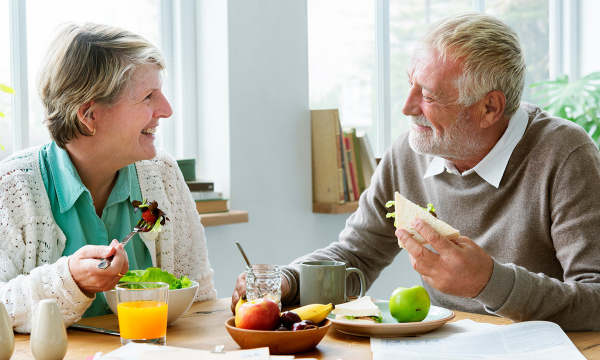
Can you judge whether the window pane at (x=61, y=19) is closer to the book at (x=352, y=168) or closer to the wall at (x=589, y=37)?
the book at (x=352, y=168)

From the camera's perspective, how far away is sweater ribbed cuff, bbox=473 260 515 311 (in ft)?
4.00

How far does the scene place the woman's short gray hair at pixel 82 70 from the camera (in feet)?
4.88

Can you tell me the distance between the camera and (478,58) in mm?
1575

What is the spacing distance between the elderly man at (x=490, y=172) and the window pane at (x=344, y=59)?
1.39 metres

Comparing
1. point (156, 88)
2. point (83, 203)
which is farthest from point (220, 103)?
point (83, 203)

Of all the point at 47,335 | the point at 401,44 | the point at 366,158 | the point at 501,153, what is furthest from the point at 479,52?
the point at 401,44

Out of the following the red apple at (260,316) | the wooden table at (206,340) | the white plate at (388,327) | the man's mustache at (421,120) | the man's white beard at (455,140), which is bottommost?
the wooden table at (206,340)

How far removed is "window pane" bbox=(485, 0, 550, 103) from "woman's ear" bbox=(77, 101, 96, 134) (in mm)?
3183

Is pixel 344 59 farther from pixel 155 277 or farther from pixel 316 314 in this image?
pixel 316 314

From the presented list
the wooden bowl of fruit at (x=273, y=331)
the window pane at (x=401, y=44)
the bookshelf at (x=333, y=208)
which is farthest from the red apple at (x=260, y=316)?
the window pane at (x=401, y=44)

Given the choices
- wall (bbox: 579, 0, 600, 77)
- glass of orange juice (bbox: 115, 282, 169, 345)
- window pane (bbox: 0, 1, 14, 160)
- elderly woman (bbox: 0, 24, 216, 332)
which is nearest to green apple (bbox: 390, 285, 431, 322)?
glass of orange juice (bbox: 115, 282, 169, 345)

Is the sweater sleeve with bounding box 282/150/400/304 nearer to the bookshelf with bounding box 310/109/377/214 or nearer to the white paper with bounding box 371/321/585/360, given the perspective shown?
the white paper with bounding box 371/321/585/360

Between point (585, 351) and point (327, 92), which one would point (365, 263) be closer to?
point (585, 351)

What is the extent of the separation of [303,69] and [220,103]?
49 cm
